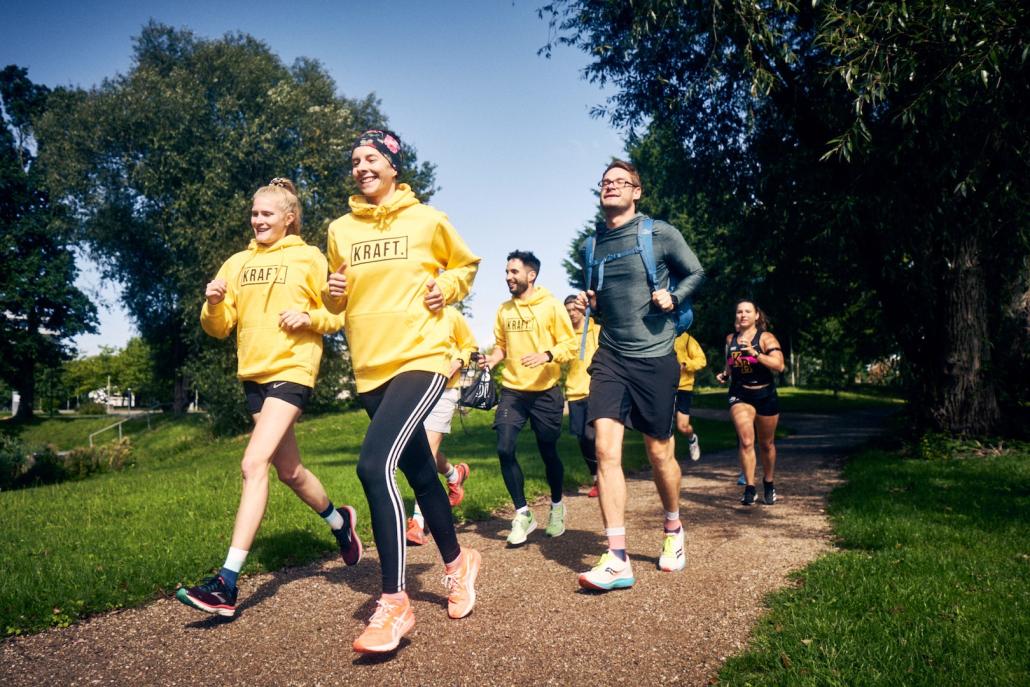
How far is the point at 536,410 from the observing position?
253 inches

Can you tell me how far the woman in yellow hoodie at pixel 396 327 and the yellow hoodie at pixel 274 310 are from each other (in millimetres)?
370

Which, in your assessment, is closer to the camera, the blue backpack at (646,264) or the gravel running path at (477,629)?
the gravel running path at (477,629)

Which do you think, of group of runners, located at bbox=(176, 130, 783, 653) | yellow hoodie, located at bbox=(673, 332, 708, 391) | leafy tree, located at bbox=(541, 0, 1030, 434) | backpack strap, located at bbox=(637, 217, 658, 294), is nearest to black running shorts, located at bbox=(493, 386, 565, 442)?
group of runners, located at bbox=(176, 130, 783, 653)

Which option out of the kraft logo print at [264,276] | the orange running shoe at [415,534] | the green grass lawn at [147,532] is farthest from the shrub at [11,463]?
the kraft logo print at [264,276]

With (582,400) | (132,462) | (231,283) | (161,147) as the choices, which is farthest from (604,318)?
→ (161,147)

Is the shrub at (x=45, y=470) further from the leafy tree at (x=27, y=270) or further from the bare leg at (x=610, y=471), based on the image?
the leafy tree at (x=27, y=270)

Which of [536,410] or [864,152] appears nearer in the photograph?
[536,410]

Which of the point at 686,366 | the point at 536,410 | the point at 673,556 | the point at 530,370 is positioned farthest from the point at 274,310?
the point at 686,366

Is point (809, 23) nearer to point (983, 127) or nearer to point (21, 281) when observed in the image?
point (983, 127)

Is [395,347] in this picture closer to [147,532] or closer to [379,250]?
[379,250]

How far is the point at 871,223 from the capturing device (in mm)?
11156

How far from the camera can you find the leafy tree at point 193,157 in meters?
26.7

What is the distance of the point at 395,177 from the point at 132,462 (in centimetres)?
1706

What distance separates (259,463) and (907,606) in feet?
11.5
